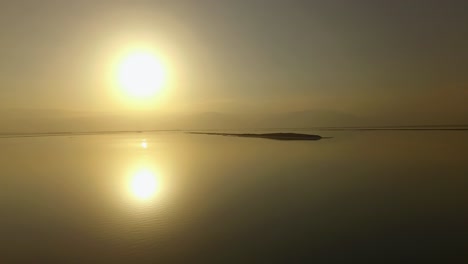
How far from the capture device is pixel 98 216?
12289mm

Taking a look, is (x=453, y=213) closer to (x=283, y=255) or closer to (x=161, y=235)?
(x=283, y=255)

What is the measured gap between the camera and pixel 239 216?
39.2ft

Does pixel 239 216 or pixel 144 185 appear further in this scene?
pixel 144 185

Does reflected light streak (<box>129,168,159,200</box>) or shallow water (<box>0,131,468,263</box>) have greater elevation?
reflected light streak (<box>129,168,159,200</box>)

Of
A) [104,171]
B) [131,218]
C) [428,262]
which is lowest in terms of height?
[428,262]

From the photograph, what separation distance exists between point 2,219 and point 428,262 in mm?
13727

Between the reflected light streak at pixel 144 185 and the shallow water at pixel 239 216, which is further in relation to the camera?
the reflected light streak at pixel 144 185

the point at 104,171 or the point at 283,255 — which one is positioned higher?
the point at 104,171

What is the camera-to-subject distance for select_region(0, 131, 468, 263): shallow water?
29.1 feet

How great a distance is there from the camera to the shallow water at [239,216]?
8.88 m

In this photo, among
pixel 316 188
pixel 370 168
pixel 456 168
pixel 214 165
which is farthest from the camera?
pixel 214 165

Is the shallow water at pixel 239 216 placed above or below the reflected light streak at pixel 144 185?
below

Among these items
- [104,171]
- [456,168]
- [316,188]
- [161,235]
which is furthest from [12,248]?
[456,168]

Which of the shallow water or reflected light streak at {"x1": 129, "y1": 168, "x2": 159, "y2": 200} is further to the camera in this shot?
reflected light streak at {"x1": 129, "y1": 168, "x2": 159, "y2": 200}
